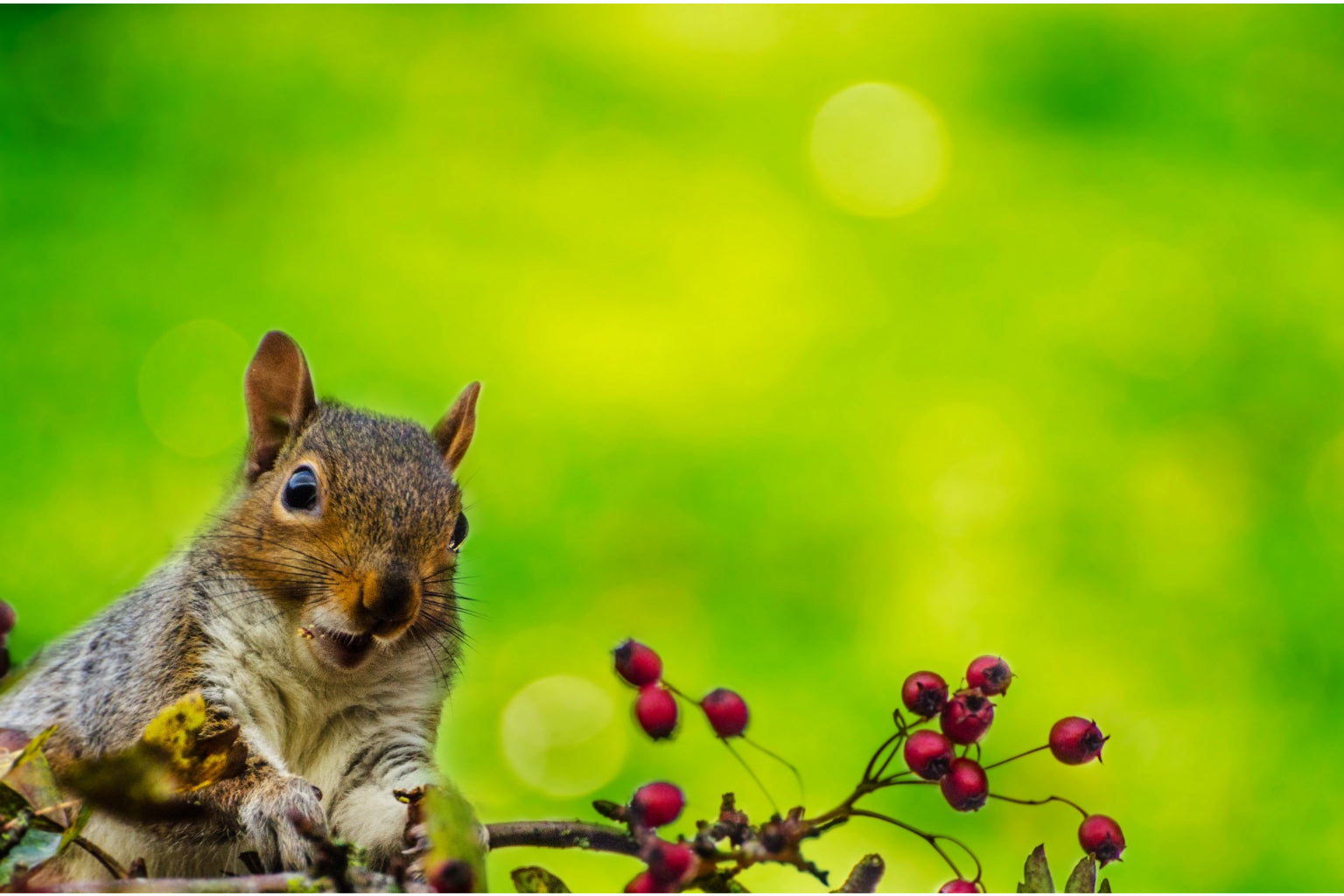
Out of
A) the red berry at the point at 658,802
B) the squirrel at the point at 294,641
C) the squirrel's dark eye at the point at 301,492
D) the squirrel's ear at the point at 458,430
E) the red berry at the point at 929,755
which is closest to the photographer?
the red berry at the point at 658,802

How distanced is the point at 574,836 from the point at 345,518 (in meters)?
0.60

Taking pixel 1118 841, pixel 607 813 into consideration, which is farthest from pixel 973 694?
pixel 607 813

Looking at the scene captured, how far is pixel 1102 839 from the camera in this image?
1.36m

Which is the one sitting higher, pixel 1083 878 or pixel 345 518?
pixel 345 518

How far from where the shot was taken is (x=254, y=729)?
58.7 inches

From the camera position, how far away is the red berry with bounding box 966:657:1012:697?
4.40ft

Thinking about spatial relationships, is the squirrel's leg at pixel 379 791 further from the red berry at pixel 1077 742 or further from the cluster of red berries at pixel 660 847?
the red berry at pixel 1077 742

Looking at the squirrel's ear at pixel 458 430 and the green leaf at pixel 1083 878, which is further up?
the squirrel's ear at pixel 458 430

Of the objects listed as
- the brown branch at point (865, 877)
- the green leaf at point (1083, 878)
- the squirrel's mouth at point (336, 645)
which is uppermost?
the squirrel's mouth at point (336, 645)

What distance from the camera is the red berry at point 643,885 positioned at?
3.77ft

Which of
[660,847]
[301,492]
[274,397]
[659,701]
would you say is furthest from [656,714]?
[274,397]

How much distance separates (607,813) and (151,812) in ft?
1.31

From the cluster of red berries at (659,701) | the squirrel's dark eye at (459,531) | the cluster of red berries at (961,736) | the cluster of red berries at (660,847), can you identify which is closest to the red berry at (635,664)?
the cluster of red berries at (659,701)

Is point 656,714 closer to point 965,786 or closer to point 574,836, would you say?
→ point 574,836
